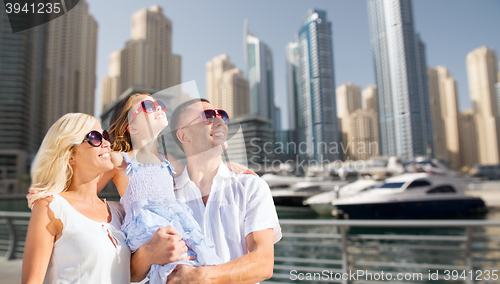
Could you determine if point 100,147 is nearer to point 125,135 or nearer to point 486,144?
point 125,135

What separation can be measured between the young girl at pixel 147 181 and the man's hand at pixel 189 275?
0.01m

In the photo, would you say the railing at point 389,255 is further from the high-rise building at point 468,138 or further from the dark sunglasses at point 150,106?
the high-rise building at point 468,138

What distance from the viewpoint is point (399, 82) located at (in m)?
34.4

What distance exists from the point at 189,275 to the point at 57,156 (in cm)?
56

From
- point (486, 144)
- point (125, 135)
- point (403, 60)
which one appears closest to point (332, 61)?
point (403, 60)

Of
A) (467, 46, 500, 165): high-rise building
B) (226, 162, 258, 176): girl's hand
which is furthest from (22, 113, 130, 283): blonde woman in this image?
(467, 46, 500, 165): high-rise building

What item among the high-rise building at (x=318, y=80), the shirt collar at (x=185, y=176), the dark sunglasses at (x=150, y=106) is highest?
the high-rise building at (x=318, y=80)

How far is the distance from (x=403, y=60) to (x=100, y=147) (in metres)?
41.3

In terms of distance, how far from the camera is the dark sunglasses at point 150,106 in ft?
2.74

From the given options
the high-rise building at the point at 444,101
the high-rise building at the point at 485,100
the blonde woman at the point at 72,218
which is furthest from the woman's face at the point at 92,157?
the high-rise building at the point at 444,101

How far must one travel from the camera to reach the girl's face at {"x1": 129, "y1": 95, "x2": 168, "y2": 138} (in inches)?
→ 32.7

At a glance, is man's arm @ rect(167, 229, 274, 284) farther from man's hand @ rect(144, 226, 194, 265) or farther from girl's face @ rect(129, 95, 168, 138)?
girl's face @ rect(129, 95, 168, 138)

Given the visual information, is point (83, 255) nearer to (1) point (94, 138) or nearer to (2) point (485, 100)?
(1) point (94, 138)

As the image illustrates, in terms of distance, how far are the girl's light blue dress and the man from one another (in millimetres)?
42
